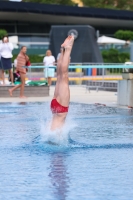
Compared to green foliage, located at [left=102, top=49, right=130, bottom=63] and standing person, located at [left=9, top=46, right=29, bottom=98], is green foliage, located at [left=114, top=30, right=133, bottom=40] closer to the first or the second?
green foliage, located at [left=102, top=49, right=130, bottom=63]

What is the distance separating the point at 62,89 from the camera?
7.84 meters

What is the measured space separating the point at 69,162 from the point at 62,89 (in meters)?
1.42

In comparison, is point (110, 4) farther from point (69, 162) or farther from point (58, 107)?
point (69, 162)

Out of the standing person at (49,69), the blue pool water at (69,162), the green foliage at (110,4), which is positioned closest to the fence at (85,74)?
the standing person at (49,69)

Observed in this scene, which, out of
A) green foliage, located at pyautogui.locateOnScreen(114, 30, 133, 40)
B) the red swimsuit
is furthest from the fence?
green foliage, located at pyautogui.locateOnScreen(114, 30, 133, 40)

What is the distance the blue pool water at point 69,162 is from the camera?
5.25m

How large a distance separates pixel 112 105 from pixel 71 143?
6998 millimetres

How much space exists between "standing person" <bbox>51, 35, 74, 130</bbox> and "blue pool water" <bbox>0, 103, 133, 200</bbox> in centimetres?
23

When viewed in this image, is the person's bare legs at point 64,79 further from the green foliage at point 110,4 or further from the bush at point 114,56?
the green foliage at point 110,4

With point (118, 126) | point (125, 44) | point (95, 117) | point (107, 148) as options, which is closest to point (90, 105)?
point (95, 117)

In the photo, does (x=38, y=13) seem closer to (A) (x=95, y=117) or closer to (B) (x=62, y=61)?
(A) (x=95, y=117)

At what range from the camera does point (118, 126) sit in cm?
1024

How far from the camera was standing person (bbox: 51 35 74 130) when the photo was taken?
779 centimetres

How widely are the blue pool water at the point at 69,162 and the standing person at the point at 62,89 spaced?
0.75ft
